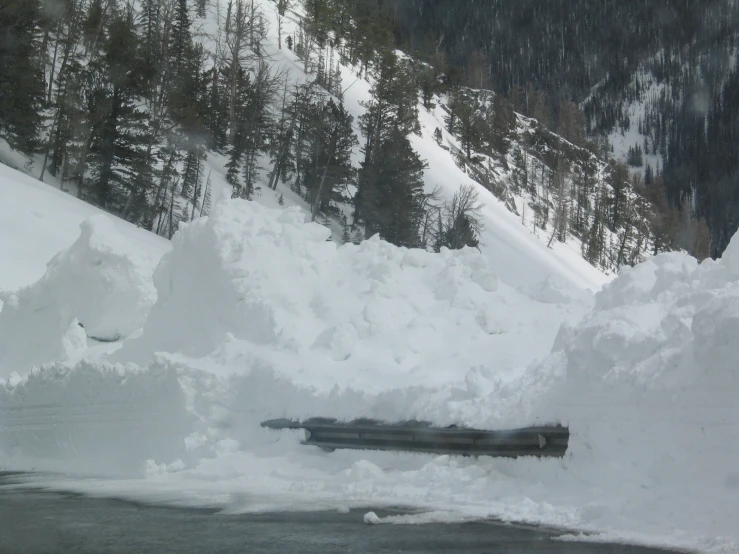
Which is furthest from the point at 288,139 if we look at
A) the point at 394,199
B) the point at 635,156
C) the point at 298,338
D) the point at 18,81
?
the point at 635,156

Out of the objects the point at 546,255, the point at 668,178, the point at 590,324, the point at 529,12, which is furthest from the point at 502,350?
the point at 529,12

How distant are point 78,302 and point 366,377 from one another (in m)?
7.79

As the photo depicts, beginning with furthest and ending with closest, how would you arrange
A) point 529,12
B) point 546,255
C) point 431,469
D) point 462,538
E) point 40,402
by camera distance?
point 529,12 < point 546,255 < point 40,402 < point 431,469 < point 462,538

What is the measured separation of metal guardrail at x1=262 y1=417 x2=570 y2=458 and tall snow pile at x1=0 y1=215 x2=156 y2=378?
21.4ft

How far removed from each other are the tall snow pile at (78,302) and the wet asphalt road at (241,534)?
7.42 meters

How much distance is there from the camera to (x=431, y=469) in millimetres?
7797

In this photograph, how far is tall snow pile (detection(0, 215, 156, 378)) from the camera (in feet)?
45.7

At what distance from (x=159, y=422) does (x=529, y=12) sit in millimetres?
198214

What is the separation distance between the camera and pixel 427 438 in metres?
8.03

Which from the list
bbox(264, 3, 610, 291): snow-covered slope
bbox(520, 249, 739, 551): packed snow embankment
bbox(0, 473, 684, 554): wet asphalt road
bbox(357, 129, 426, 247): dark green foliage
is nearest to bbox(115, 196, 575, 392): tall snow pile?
bbox(520, 249, 739, 551): packed snow embankment

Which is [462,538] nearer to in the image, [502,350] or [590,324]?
[590,324]

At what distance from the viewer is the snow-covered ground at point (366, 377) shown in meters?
6.21

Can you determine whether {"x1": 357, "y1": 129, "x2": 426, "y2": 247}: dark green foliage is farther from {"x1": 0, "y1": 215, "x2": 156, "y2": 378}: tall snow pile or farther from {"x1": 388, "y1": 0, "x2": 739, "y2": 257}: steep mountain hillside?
{"x1": 388, "y1": 0, "x2": 739, "y2": 257}: steep mountain hillside

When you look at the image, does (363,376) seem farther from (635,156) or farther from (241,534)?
(635,156)
